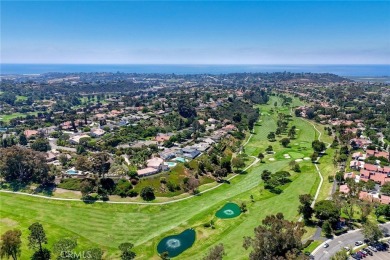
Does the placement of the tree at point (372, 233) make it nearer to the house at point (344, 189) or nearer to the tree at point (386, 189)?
the house at point (344, 189)

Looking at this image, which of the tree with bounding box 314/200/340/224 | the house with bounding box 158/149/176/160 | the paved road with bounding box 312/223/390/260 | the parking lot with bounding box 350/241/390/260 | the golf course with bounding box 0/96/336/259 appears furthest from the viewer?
the house with bounding box 158/149/176/160

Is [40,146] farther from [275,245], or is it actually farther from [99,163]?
[275,245]

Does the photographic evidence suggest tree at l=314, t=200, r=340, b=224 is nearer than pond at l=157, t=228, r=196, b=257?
No

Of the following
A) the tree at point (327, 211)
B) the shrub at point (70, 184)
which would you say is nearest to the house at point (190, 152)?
the shrub at point (70, 184)

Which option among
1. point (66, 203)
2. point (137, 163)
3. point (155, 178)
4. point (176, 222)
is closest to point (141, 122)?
point (137, 163)

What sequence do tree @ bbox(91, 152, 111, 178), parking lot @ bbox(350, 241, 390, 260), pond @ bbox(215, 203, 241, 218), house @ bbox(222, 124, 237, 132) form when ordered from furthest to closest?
1. house @ bbox(222, 124, 237, 132)
2. tree @ bbox(91, 152, 111, 178)
3. pond @ bbox(215, 203, 241, 218)
4. parking lot @ bbox(350, 241, 390, 260)

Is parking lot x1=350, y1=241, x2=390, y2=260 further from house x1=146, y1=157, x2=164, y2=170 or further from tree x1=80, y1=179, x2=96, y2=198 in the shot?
tree x1=80, y1=179, x2=96, y2=198

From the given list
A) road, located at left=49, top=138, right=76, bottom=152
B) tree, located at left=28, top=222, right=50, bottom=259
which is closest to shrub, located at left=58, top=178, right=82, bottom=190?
tree, located at left=28, top=222, right=50, bottom=259
